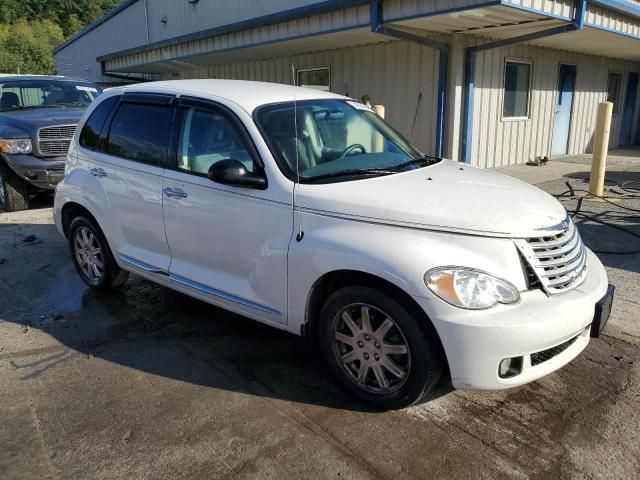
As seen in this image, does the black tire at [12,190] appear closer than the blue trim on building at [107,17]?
Yes

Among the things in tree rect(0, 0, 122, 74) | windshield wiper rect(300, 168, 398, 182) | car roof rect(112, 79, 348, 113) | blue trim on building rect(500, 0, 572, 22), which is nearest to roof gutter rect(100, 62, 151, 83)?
blue trim on building rect(500, 0, 572, 22)

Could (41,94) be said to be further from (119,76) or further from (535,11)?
(119,76)

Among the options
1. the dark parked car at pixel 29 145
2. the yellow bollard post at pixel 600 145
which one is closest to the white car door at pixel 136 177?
the dark parked car at pixel 29 145

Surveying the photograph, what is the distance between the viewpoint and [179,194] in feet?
12.4

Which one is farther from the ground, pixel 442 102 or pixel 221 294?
pixel 442 102

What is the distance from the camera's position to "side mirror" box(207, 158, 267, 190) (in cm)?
330

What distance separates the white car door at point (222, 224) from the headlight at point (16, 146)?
542 cm

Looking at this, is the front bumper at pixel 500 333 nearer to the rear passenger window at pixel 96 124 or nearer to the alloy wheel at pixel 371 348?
the alloy wheel at pixel 371 348

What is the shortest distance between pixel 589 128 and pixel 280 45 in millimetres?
9395

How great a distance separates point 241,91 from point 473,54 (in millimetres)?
7514

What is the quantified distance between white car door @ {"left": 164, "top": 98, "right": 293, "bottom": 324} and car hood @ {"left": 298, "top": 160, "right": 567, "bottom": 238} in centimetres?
33

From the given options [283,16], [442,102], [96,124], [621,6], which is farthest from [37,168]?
[621,6]

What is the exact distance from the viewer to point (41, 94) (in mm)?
9414

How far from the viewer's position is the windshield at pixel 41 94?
919 cm
